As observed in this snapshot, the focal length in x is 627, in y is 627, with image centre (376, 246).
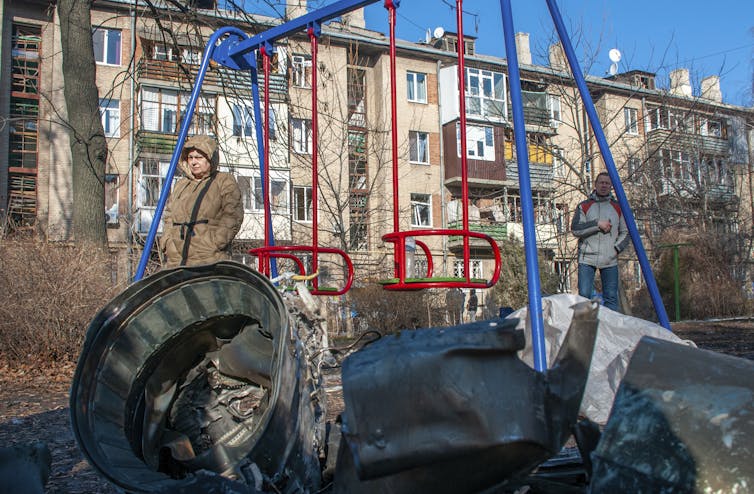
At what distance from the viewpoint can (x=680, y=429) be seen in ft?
4.55

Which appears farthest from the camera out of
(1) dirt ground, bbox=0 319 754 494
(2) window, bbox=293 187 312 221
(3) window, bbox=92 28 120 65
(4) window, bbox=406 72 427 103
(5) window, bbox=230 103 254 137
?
(4) window, bbox=406 72 427 103

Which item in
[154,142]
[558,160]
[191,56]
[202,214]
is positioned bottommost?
[202,214]

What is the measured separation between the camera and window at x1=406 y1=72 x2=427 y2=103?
2909 centimetres

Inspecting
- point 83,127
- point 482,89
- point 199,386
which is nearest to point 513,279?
point 482,89

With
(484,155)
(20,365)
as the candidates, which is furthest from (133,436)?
(484,155)

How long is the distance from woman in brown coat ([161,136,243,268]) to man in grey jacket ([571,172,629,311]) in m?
3.18

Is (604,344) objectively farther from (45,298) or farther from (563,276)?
(563,276)

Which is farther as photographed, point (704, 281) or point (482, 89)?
point (482, 89)

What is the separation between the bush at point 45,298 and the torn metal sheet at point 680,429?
787 centimetres

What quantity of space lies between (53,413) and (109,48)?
71.7 ft

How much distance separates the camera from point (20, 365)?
25.7 ft

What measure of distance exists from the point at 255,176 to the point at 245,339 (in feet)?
67.5

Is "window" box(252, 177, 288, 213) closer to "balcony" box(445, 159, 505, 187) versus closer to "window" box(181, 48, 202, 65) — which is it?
"window" box(181, 48, 202, 65)

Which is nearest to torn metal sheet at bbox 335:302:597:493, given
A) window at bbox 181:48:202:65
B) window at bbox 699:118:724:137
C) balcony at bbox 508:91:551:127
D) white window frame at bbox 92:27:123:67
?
window at bbox 181:48:202:65
